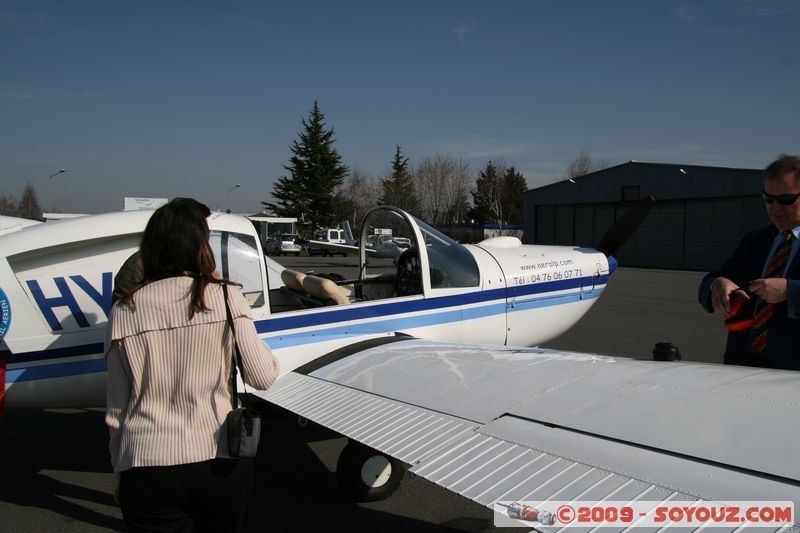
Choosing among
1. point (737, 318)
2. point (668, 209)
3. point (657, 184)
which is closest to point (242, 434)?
point (737, 318)

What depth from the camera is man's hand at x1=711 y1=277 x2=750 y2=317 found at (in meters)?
2.34

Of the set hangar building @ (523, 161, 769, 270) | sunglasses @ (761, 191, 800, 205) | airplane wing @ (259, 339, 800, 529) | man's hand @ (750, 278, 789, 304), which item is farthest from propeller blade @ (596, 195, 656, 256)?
hangar building @ (523, 161, 769, 270)

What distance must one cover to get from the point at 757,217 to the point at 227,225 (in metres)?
30.2

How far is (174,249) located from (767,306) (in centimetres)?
239

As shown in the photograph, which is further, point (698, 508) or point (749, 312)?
point (749, 312)

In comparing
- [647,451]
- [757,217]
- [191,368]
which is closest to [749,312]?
[647,451]

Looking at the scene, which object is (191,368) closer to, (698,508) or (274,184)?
(698,508)

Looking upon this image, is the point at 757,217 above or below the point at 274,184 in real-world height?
below

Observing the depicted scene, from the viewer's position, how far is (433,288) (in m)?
4.71

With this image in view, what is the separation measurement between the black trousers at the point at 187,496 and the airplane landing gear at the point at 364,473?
172 centimetres

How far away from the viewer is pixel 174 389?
1.67 meters

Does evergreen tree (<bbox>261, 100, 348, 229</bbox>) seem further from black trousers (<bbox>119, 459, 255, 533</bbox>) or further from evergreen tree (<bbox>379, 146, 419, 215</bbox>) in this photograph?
black trousers (<bbox>119, 459, 255, 533</bbox>)

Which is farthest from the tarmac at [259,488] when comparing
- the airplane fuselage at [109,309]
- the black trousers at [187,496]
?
the black trousers at [187,496]

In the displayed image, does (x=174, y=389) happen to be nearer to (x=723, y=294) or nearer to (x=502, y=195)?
(x=723, y=294)
